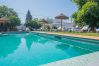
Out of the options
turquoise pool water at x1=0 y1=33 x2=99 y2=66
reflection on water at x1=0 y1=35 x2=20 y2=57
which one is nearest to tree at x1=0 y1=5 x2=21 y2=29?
turquoise pool water at x1=0 y1=33 x2=99 y2=66

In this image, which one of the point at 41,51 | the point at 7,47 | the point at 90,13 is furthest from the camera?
the point at 90,13

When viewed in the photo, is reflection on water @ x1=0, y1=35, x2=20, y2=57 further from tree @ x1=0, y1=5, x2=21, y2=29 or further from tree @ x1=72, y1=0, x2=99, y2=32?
tree @ x1=0, y1=5, x2=21, y2=29

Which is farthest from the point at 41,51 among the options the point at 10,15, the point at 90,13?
the point at 10,15

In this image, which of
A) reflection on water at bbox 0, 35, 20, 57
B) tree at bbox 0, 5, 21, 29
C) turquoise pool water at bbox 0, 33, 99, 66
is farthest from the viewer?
tree at bbox 0, 5, 21, 29

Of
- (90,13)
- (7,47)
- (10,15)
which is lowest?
(7,47)

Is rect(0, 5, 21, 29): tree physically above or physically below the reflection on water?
above

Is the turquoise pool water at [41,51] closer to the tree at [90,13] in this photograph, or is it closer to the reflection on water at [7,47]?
the reflection on water at [7,47]

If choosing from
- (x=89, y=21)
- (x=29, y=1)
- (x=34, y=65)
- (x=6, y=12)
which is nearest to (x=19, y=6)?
(x=6, y=12)

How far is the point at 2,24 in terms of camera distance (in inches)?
1078

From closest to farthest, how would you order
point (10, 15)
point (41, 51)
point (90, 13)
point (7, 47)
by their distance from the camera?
point (41, 51) → point (7, 47) → point (90, 13) → point (10, 15)

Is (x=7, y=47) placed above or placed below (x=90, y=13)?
below

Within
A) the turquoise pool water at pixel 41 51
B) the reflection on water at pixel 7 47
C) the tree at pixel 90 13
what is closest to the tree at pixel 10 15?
the turquoise pool water at pixel 41 51

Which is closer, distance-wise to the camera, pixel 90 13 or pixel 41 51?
pixel 41 51

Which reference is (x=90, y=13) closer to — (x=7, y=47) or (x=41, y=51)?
(x=7, y=47)
